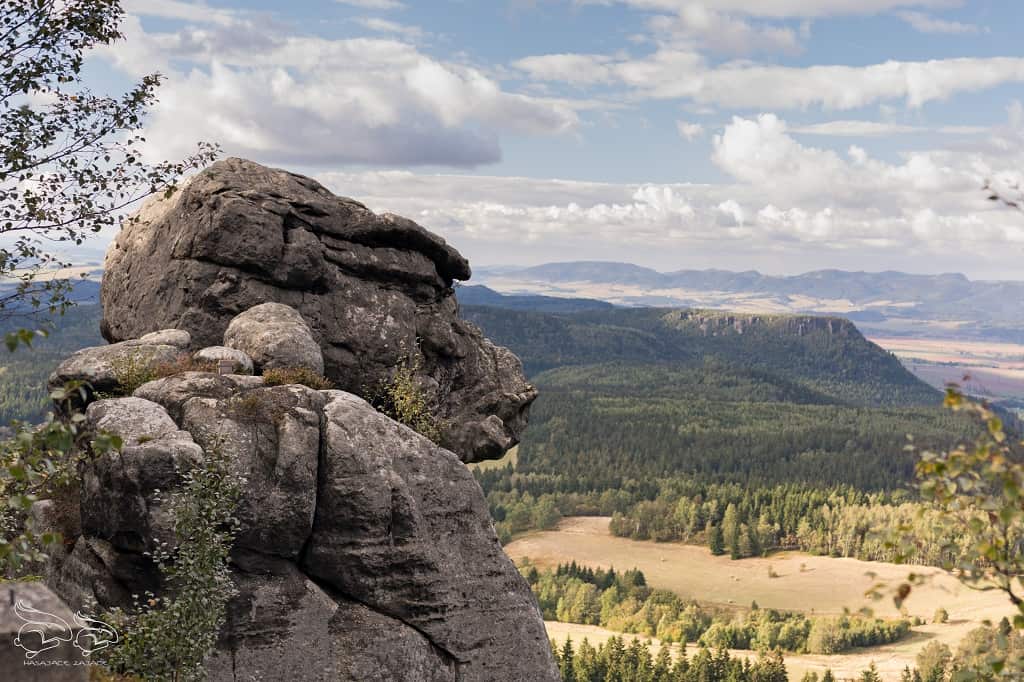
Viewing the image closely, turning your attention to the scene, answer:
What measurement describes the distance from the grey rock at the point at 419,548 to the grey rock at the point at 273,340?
4634mm

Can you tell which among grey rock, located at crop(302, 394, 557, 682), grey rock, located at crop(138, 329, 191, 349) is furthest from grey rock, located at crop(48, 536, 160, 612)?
grey rock, located at crop(138, 329, 191, 349)

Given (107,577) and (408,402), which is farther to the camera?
(408,402)

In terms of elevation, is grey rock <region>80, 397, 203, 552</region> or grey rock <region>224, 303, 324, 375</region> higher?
grey rock <region>224, 303, 324, 375</region>

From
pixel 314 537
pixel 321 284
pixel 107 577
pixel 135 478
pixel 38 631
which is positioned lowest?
pixel 107 577

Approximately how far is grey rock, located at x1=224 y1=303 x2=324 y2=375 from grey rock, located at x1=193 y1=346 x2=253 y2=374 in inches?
32.0

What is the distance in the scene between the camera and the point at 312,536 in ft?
83.3

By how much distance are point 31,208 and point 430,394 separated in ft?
58.0

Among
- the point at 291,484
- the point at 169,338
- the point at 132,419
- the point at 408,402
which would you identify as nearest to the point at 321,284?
the point at 169,338

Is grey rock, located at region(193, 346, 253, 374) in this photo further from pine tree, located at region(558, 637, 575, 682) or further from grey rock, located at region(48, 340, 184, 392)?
pine tree, located at region(558, 637, 575, 682)

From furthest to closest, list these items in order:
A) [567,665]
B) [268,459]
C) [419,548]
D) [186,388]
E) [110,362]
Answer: [567,665] → [110,362] → [419,548] → [186,388] → [268,459]

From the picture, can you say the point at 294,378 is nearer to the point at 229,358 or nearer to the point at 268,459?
the point at 229,358

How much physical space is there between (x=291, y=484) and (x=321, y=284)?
14.2 metres

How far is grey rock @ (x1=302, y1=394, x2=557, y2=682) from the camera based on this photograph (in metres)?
25.4

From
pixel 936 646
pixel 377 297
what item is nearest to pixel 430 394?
pixel 377 297
